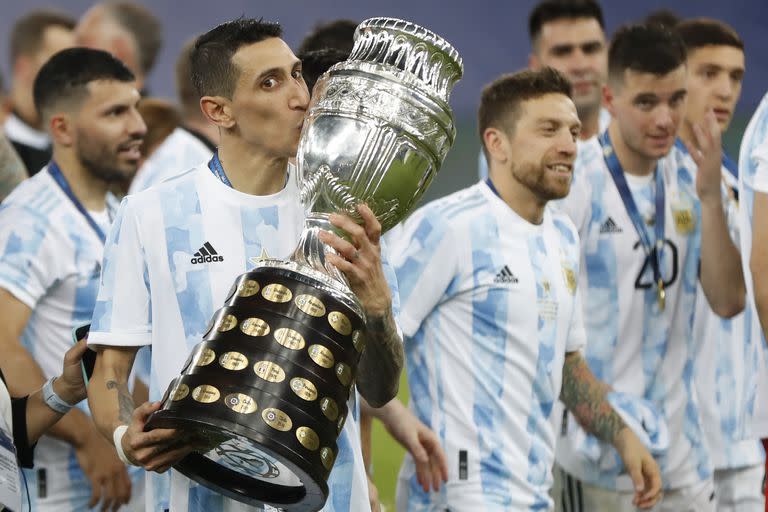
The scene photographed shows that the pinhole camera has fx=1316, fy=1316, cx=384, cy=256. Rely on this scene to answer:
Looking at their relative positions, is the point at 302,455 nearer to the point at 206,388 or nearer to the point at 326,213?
the point at 206,388

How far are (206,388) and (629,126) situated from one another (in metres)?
3.18

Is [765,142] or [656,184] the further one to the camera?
[656,184]

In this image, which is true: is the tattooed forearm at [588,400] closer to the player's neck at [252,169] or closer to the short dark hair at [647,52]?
the short dark hair at [647,52]

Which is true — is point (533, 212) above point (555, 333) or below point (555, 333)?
above

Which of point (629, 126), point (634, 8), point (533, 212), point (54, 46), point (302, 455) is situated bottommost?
point (302, 455)

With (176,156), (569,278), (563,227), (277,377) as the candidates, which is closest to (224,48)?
(277,377)

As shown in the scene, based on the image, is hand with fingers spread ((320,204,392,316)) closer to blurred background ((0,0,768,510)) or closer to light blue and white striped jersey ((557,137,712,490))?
light blue and white striped jersey ((557,137,712,490))

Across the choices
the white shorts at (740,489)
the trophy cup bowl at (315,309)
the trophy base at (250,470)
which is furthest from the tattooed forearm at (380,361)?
the white shorts at (740,489)

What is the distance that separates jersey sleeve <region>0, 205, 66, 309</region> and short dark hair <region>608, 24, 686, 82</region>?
2395 millimetres

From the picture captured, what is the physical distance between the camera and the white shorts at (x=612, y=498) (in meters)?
5.08

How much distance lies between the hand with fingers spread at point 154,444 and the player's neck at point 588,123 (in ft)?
14.1

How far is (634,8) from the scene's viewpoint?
13.9 m

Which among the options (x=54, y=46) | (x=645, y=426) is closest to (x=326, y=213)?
(x=645, y=426)

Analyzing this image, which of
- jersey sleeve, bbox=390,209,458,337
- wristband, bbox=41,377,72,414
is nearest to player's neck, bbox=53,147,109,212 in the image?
jersey sleeve, bbox=390,209,458,337
